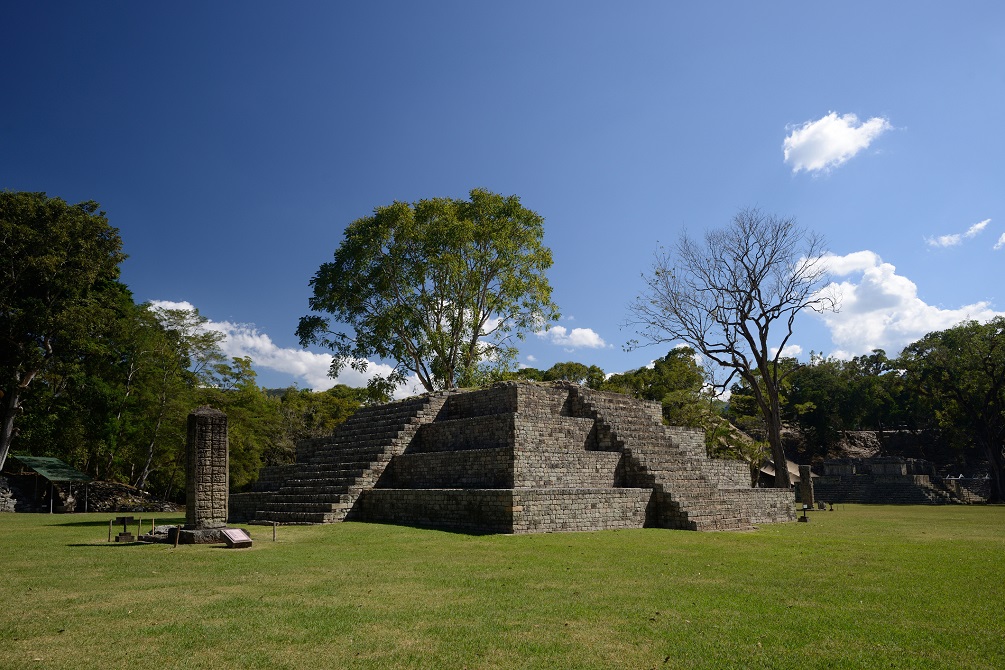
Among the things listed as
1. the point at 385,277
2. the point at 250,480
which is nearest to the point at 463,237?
the point at 385,277

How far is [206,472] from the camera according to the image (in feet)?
37.3

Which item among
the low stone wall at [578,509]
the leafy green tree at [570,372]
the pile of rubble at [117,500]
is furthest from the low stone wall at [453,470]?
the leafy green tree at [570,372]

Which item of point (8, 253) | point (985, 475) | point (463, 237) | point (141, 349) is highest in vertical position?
point (463, 237)

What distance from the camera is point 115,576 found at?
24.7 feet

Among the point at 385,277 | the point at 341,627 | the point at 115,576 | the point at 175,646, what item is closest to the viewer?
the point at 175,646

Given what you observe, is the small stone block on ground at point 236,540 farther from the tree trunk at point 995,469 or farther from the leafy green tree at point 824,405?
the leafy green tree at point 824,405

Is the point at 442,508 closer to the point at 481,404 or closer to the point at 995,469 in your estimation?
the point at 481,404

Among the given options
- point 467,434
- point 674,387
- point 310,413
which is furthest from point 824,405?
point 467,434

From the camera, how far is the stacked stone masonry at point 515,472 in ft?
43.9

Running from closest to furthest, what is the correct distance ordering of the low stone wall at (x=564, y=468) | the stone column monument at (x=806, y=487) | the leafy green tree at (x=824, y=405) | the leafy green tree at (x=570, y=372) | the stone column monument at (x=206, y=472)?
the stone column monument at (x=206, y=472), the low stone wall at (x=564, y=468), the stone column monument at (x=806, y=487), the leafy green tree at (x=570, y=372), the leafy green tree at (x=824, y=405)

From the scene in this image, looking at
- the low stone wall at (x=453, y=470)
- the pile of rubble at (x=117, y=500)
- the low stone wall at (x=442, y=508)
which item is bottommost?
the pile of rubble at (x=117, y=500)

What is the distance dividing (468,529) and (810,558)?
627 cm

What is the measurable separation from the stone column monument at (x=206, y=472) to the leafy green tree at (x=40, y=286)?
15.6m

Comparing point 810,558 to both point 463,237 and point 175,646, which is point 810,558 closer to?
point 175,646
